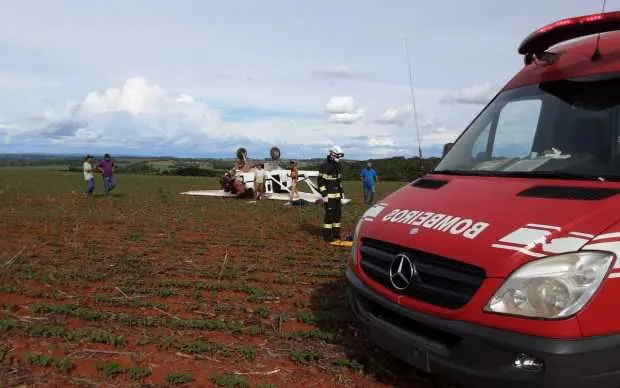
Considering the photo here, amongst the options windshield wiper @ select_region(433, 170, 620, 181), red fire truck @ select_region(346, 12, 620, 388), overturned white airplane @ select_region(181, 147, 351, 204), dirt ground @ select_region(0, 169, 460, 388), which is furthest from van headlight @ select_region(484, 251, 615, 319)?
overturned white airplane @ select_region(181, 147, 351, 204)

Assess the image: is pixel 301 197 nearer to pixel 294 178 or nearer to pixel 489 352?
pixel 294 178

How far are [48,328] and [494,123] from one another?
4480mm

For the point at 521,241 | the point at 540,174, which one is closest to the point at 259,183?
the point at 540,174

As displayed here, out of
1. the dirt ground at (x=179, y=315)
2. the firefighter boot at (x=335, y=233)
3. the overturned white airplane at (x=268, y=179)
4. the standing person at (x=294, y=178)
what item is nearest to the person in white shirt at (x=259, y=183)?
the overturned white airplane at (x=268, y=179)

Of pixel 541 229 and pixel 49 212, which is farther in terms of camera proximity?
pixel 49 212

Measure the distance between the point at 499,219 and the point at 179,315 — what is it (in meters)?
3.78

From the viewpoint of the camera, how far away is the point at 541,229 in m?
2.81

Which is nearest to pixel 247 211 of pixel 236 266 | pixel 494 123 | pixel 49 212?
pixel 49 212

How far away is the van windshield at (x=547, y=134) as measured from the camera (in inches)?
134

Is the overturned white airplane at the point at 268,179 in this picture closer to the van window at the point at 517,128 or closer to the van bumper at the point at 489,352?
the van window at the point at 517,128

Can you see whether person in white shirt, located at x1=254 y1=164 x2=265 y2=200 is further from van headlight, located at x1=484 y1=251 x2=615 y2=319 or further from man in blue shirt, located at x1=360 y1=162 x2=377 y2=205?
van headlight, located at x1=484 y1=251 x2=615 y2=319

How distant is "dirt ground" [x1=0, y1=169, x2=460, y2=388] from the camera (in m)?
4.12

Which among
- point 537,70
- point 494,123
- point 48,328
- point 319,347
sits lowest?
point 319,347

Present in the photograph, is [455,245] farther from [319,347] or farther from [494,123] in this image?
[319,347]
